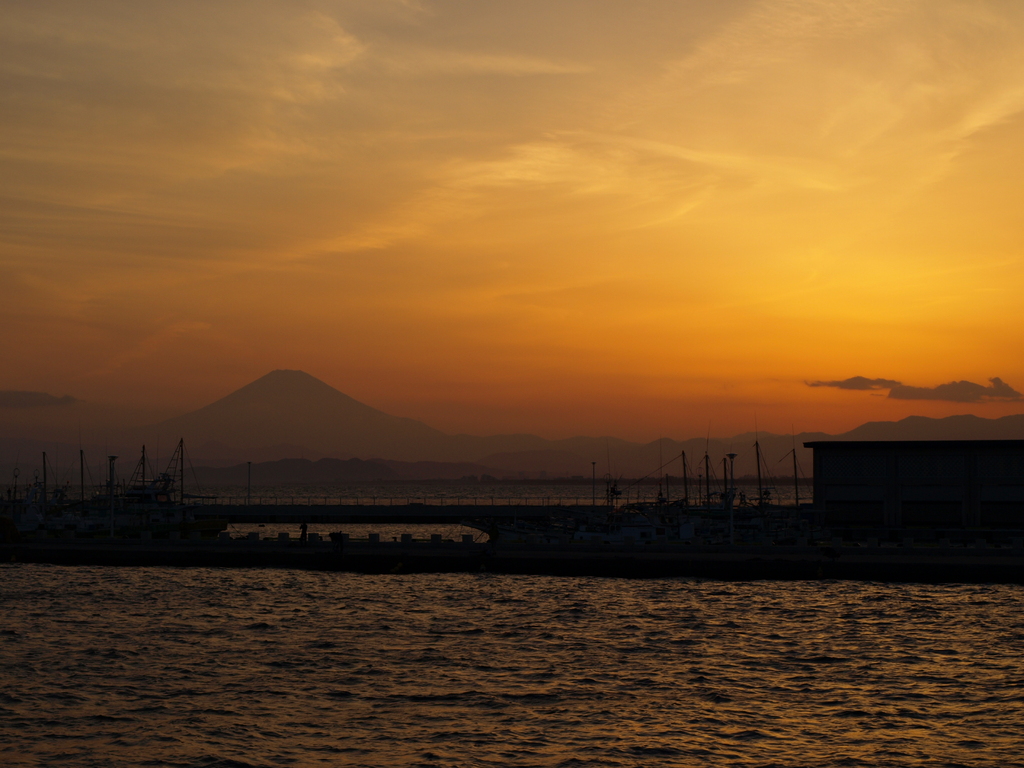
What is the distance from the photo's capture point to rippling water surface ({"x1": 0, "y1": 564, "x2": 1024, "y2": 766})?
1012 inches

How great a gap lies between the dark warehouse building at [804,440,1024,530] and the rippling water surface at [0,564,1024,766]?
34842mm

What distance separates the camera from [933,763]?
24406 millimetres

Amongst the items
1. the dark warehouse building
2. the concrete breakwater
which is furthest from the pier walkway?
the concrete breakwater

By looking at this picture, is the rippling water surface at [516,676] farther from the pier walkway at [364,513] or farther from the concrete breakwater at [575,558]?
the pier walkway at [364,513]

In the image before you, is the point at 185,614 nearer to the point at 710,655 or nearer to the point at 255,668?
the point at 255,668

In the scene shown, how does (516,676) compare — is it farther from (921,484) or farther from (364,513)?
(364,513)

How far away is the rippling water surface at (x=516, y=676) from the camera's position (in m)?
25.7

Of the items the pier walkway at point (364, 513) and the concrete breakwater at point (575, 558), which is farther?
the pier walkway at point (364, 513)

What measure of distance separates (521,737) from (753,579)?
3411 centimetres

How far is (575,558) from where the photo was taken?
6162 cm

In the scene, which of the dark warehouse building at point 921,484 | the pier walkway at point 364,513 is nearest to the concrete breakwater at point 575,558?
the dark warehouse building at point 921,484

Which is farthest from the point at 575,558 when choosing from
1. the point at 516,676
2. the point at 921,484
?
the point at 921,484

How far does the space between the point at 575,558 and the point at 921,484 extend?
40142mm

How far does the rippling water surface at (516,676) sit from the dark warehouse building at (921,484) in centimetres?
3484
